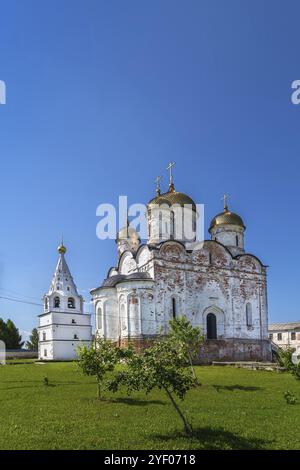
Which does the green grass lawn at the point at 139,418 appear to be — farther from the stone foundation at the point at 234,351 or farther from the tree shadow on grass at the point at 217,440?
the stone foundation at the point at 234,351

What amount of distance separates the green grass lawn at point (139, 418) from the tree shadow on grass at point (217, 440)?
0.9 inches

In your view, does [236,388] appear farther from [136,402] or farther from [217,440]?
[217,440]

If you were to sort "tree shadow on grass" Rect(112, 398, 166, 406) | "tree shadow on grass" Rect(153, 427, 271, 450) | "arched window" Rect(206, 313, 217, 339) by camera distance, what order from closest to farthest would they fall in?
"tree shadow on grass" Rect(153, 427, 271, 450) < "tree shadow on grass" Rect(112, 398, 166, 406) < "arched window" Rect(206, 313, 217, 339)

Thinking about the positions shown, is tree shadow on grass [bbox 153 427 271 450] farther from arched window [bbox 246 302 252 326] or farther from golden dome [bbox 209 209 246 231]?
golden dome [bbox 209 209 246 231]

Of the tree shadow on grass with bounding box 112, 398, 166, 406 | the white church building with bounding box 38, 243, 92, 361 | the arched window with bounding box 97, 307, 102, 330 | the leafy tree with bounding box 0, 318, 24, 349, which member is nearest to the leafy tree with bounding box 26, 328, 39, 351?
the leafy tree with bounding box 0, 318, 24, 349

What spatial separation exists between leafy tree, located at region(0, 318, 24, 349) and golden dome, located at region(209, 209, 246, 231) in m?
30.4

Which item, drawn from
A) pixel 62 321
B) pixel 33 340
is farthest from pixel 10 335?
pixel 62 321

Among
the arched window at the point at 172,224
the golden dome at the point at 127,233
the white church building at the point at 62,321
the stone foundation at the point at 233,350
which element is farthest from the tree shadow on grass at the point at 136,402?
the golden dome at the point at 127,233

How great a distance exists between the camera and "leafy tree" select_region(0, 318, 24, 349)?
54.5 meters

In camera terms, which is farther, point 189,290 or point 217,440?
point 189,290

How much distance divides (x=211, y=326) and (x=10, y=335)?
99.6ft

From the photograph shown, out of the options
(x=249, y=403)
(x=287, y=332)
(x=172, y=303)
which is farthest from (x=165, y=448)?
(x=287, y=332)

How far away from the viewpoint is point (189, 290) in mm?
36094

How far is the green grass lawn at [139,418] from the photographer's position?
1049 cm
